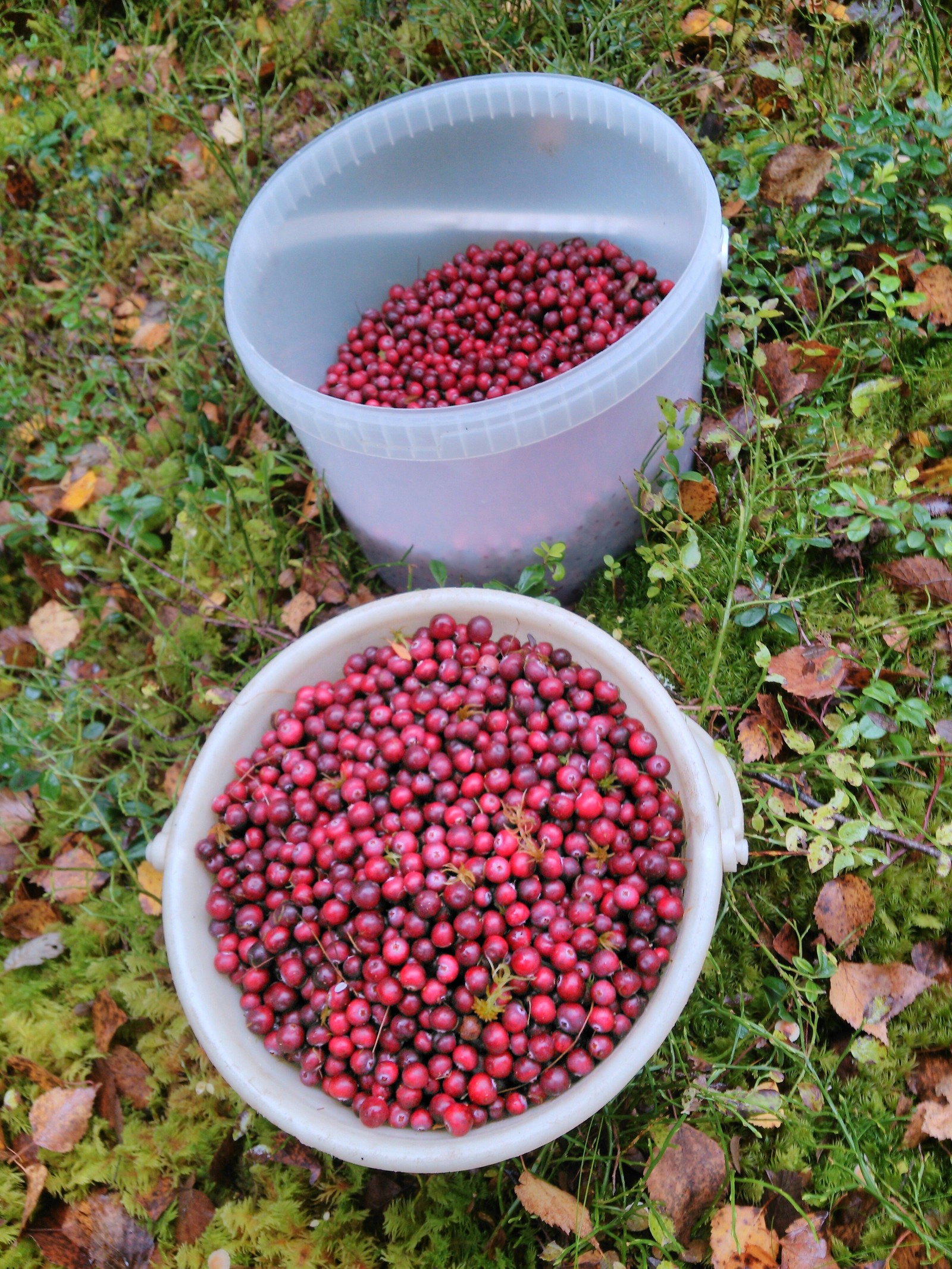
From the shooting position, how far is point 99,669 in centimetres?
271

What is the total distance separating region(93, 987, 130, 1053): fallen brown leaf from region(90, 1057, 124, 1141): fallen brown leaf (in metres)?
0.04

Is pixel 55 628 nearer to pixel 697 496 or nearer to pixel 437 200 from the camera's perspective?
pixel 437 200

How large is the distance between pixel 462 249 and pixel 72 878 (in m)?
2.27

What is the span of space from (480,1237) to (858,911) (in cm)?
103

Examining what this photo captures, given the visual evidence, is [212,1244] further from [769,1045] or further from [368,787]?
[769,1045]

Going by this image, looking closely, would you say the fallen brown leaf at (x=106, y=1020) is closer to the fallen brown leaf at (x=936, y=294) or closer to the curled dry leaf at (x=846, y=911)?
the curled dry leaf at (x=846, y=911)

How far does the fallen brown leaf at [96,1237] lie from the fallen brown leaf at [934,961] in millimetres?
1776

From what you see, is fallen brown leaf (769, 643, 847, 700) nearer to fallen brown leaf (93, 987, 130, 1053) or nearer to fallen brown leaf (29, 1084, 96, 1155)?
fallen brown leaf (93, 987, 130, 1053)

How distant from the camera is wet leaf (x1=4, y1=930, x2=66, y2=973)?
2.30 meters

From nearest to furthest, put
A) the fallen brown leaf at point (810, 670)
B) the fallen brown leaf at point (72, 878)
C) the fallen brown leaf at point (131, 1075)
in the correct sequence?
1. the fallen brown leaf at point (810, 670)
2. the fallen brown leaf at point (131, 1075)
3. the fallen brown leaf at point (72, 878)

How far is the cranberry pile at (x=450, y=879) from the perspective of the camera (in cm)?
159

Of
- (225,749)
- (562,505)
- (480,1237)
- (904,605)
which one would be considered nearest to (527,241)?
(562,505)

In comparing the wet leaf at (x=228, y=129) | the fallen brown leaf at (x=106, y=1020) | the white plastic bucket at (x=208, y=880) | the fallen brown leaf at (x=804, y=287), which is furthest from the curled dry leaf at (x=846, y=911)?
the wet leaf at (x=228, y=129)

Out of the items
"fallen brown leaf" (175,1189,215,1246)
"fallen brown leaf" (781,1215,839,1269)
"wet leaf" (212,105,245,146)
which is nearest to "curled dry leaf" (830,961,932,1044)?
"fallen brown leaf" (781,1215,839,1269)
